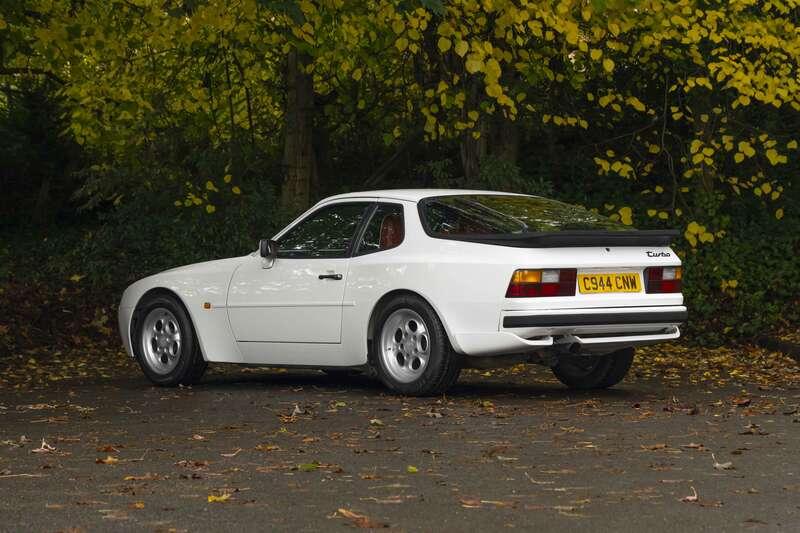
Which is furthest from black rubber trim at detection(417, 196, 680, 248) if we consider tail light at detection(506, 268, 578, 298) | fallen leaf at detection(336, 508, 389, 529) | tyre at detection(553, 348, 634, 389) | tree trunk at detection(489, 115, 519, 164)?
tree trunk at detection(489, 115, 519, 164)

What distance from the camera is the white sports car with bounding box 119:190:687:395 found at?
10812 mm

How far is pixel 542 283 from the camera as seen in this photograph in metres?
10.8

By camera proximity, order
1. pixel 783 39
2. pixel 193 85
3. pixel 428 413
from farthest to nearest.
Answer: pixel 193 85, pixel 783 39, pixel 428 413

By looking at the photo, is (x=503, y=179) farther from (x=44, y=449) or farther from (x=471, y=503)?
(x=471, y=503)

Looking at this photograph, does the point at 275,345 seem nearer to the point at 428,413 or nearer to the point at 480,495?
the point at 428,413

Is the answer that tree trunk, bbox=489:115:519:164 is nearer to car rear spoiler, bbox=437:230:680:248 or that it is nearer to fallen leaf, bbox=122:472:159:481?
car rear spoiler, bbox=437:230:680:248

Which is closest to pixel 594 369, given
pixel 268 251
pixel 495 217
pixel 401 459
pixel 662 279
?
pixel 662 279

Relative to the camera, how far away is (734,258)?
744 inches

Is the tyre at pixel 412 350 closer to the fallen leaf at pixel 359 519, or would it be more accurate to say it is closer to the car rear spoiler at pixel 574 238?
the car rear spoiler at pixel 574 238

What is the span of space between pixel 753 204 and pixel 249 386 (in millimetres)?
9928

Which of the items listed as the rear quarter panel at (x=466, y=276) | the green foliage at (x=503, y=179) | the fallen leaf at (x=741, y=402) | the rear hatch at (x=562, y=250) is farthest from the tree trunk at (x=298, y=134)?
the fallen leaf at (x=741, y=402)

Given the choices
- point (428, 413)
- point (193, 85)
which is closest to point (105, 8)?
point (193, 85)

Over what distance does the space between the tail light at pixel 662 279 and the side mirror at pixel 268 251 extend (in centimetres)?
299

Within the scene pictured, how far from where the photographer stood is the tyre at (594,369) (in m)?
12.2
